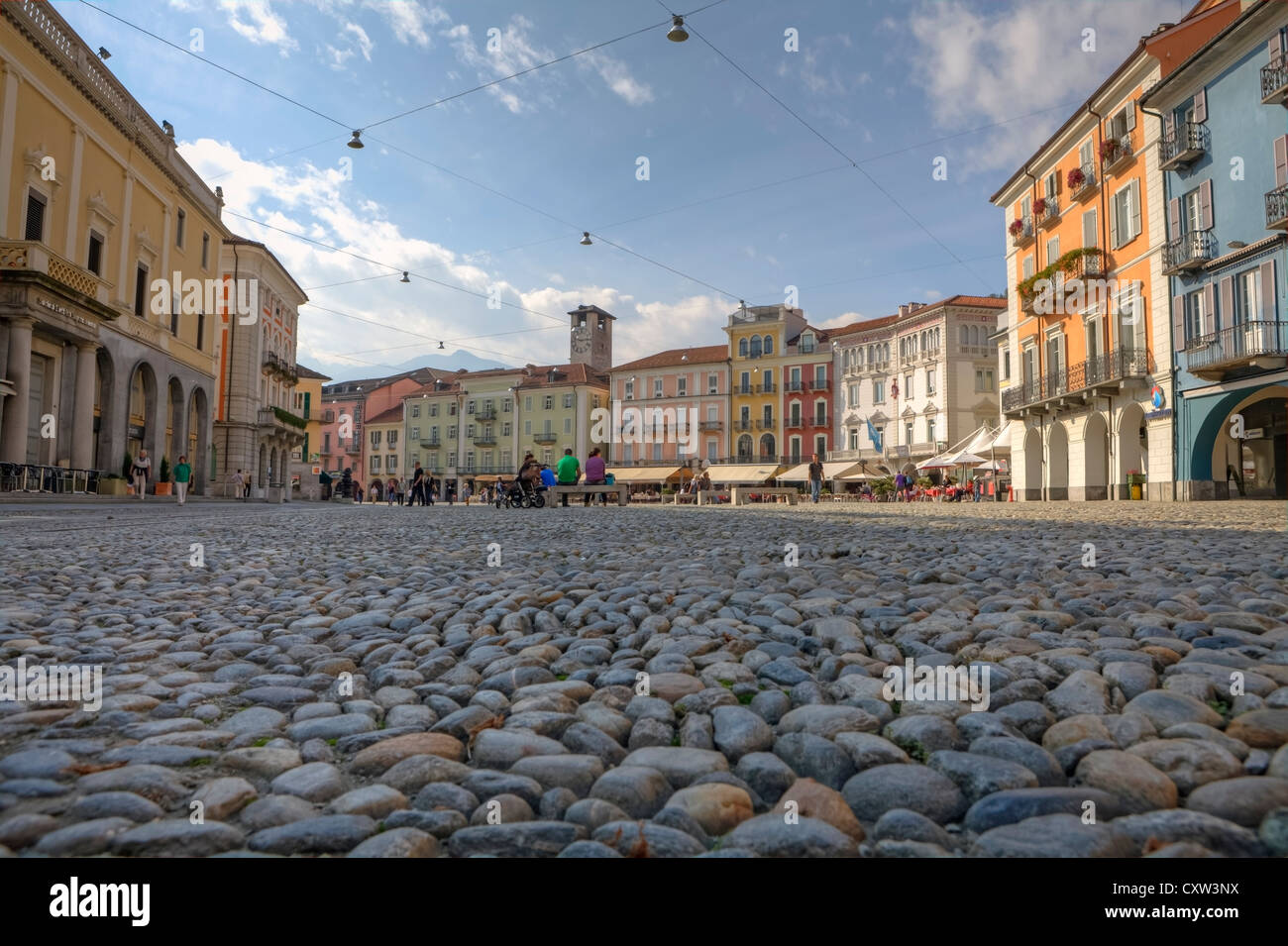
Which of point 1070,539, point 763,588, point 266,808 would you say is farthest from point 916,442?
point 266,808

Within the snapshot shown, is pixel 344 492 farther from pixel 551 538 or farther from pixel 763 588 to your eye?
pixel 763 588

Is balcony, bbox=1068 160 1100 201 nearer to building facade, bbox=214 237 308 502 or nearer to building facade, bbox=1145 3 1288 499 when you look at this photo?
building facade, bbox=1145 3 1288 499

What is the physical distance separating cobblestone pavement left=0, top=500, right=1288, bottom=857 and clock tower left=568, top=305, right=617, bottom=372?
69.9m

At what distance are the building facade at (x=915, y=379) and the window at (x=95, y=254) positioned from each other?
35350 millimetres

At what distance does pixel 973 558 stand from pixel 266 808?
5.26 metres

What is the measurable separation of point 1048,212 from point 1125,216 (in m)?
5.04

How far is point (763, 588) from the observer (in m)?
4.21

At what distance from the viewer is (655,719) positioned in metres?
1.95

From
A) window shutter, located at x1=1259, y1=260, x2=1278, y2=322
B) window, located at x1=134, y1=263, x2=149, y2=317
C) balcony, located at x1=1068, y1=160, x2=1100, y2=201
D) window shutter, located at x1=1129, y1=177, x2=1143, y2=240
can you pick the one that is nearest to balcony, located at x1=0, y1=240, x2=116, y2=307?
window, located at x1=134, y1=263, x2=149, y2=317

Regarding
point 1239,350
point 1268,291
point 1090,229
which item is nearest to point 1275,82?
point 1268,291

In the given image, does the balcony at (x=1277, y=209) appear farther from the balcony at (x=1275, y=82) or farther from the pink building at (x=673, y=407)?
the pink building at (x=673, y=407)

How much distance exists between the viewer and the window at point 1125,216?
79.0ft

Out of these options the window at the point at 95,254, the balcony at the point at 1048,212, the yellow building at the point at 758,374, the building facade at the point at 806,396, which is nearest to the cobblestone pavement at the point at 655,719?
the window at the point at 95,254
